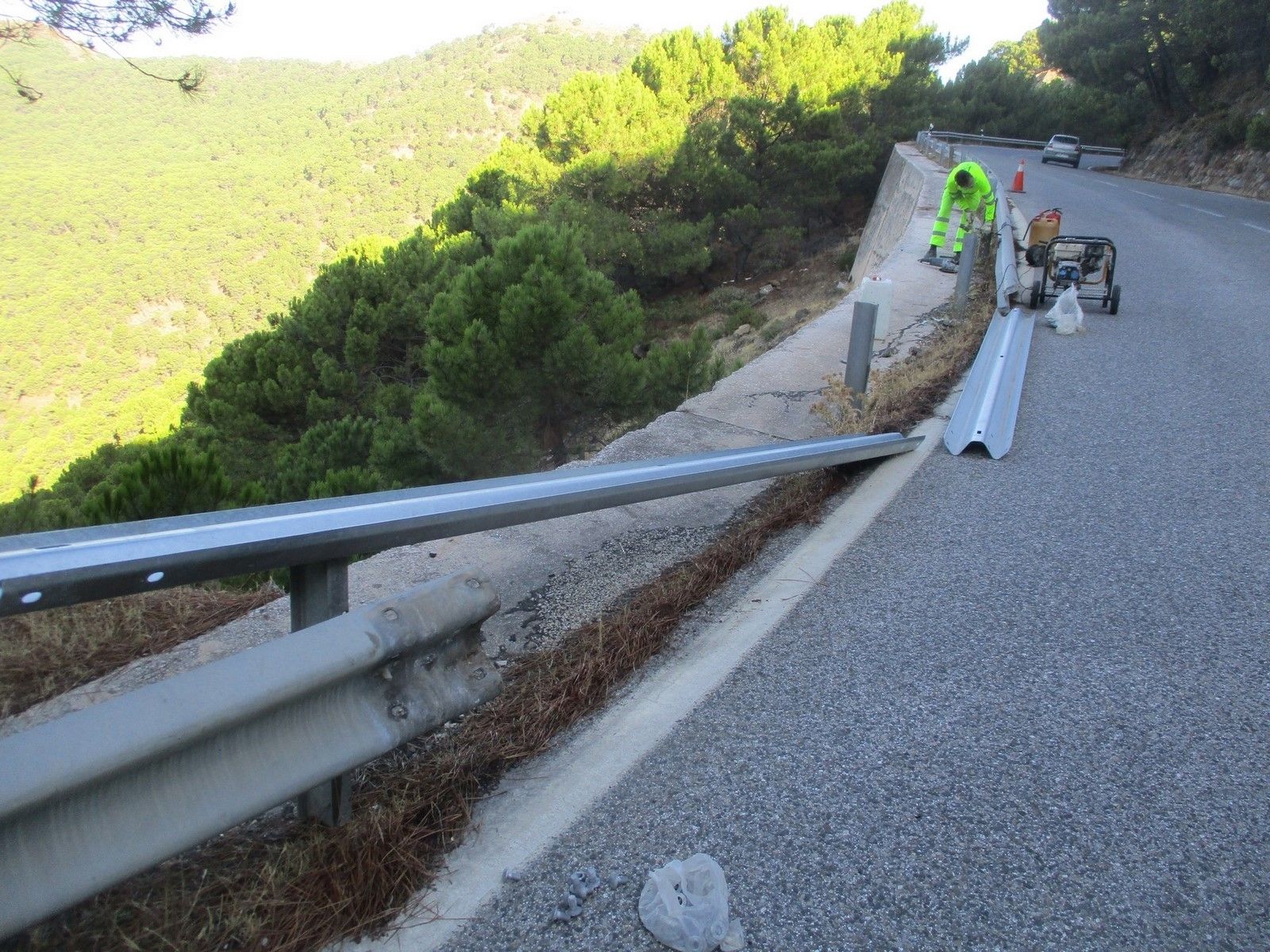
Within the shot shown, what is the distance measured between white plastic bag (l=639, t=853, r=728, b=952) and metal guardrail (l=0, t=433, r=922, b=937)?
1.92 feet

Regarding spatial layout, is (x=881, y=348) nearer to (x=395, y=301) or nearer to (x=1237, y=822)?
(x=1237, y=822)

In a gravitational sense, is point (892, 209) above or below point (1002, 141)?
below

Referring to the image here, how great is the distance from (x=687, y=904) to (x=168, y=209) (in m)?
130

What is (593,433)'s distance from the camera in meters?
15.2

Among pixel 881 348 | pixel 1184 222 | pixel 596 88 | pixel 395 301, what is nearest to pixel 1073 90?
pixel 596 88

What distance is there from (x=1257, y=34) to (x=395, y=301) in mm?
30879

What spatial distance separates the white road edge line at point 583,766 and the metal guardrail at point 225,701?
313 millimetres

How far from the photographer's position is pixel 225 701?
1646 mm

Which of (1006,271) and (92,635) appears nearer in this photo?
(92,635)

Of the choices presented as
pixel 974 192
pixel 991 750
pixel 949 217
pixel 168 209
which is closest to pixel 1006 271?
pixel 949 217

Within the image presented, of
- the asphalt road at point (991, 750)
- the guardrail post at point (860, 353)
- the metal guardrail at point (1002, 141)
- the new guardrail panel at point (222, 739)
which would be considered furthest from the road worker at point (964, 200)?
the metal guardrail at point (1002, 141)

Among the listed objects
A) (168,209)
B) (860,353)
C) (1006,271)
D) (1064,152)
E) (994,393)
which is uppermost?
(1064,152)

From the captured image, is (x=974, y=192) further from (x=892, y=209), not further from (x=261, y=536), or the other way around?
(x=892, y=209)

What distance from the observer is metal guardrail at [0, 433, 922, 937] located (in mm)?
1445
